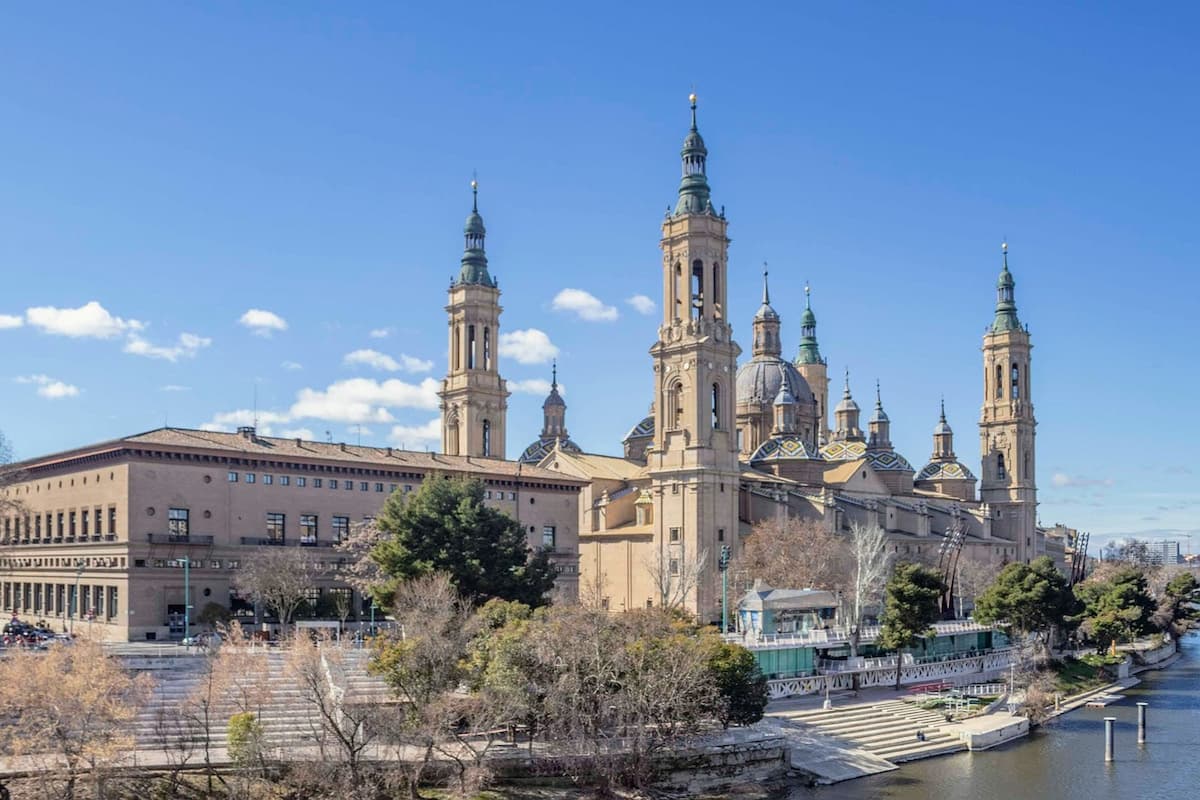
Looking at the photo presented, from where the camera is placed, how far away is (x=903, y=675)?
68938 mm

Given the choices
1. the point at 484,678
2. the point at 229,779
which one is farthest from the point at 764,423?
the point at 229,779

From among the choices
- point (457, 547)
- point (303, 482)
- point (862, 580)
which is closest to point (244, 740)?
point (457, 547)

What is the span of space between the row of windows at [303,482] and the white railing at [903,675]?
25023mm

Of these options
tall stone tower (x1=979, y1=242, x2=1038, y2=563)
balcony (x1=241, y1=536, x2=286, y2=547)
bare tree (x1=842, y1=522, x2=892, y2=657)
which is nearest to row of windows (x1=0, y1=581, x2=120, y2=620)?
balcony (x1=241, y1=536, x2=286, y2=547)

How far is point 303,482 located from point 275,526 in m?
3.26

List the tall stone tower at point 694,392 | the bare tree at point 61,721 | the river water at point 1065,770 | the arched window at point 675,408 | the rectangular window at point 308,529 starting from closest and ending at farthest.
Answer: the bare tree at point 61,721 → the river water at point 1065,770 → the rectangular window at point 308,529 → the tall stone tower at point 694,392 → the arched window at point 675,408

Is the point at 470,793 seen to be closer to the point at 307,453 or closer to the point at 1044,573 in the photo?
the point at 307,453

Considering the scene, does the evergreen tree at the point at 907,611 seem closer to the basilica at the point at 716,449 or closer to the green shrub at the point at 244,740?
the basilica at the point at 716,449

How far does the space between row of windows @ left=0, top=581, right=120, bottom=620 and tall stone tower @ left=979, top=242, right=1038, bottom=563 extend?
9621 centimetres

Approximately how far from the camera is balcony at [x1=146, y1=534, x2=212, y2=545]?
6469cm

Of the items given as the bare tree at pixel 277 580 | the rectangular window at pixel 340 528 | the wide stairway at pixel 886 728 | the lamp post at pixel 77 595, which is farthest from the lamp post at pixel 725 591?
the lamp post at pixel 77 595

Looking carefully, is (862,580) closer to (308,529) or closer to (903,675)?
(903,675)

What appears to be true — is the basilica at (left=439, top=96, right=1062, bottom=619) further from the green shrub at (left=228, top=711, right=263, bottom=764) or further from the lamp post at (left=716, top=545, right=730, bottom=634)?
the green shrub at (left=228, top=711, right=263, bottom=764)

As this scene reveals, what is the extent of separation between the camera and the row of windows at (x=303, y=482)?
227 ft
